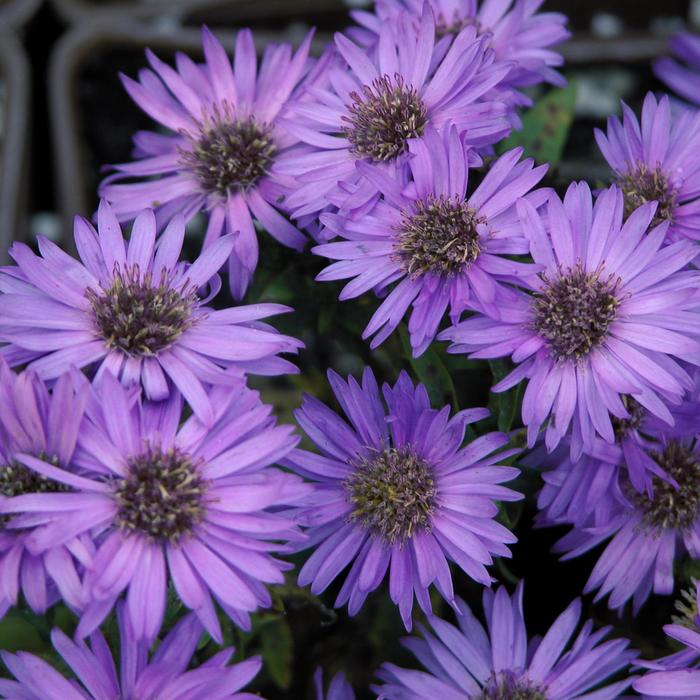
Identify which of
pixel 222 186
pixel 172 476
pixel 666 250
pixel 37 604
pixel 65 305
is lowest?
pixel 37 604

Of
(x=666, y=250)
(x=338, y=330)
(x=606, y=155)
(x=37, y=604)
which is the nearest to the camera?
(x=37, y=604)

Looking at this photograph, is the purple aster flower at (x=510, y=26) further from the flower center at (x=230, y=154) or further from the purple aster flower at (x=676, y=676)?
the purple aster flower at (x=676, y=676)

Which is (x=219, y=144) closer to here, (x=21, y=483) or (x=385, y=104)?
(x=385, y=104)

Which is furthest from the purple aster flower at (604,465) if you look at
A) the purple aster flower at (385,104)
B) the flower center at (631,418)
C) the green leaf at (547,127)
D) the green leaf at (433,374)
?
the green leaf at (547,127)

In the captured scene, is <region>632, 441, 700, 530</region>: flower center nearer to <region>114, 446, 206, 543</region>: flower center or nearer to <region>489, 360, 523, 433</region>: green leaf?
<region>489, 360, 523, 433</region>: green leaf

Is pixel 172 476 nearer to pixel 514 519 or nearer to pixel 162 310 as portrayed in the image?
pixel 162 310

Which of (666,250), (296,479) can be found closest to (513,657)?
(296,479)
